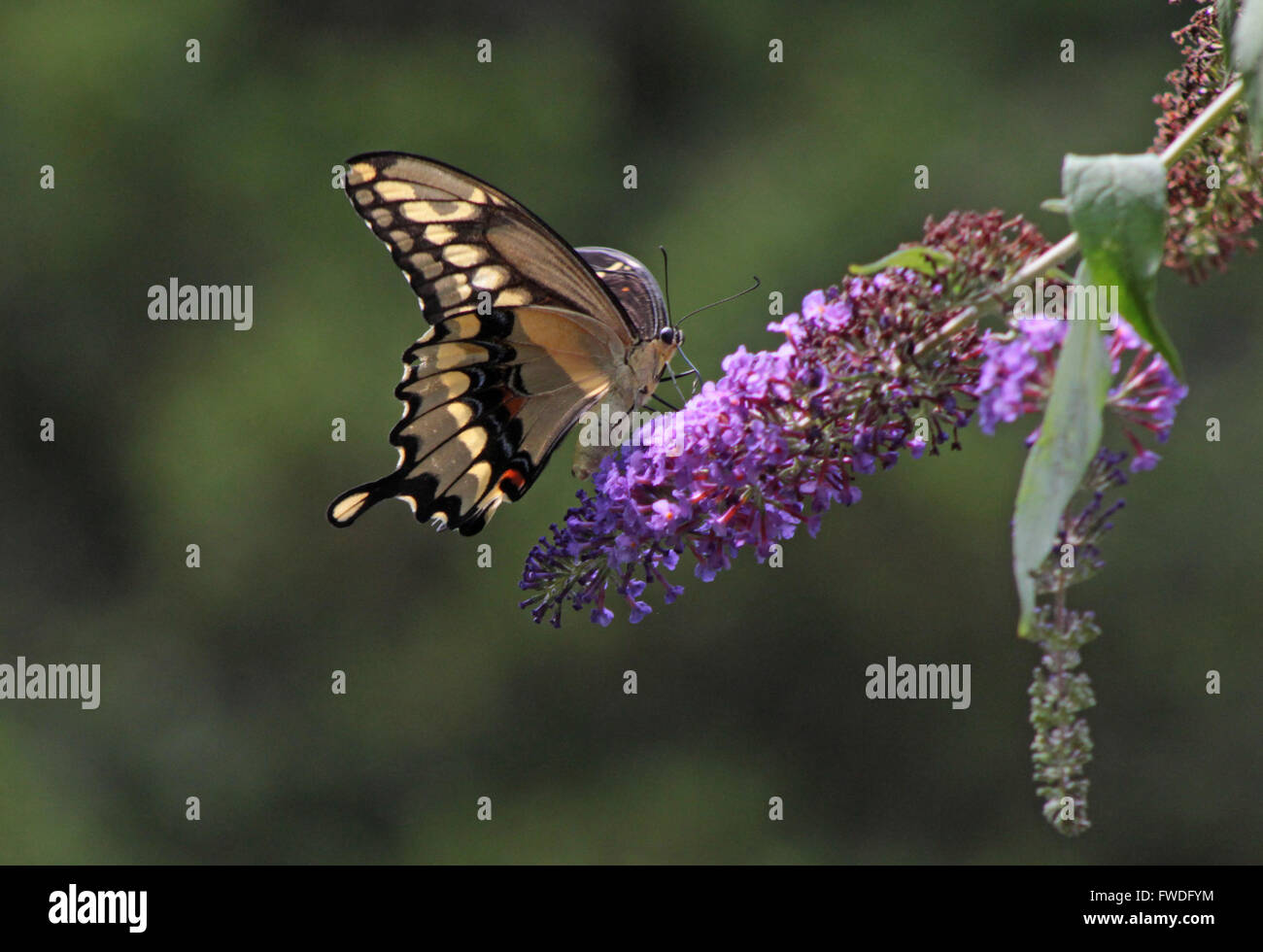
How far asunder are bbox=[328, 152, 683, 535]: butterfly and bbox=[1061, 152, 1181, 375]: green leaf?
3.61 feet

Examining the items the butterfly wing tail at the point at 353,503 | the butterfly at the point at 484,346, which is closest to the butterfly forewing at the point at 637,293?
the butterfly at the point at 484,346

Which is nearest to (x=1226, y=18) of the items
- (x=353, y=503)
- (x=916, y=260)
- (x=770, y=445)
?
(x=916, y=260)

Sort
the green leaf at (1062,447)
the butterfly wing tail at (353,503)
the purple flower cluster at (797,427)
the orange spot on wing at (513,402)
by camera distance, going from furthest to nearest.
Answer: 1. the orange spot on wing at (513,402)
2. the butterfly wing tail at (353,503)
3. the purple flower cluster at (797,427)
4. the green leaf at (1062,447)

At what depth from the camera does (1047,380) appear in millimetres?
1211

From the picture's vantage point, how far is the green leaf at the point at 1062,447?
106 centimetres

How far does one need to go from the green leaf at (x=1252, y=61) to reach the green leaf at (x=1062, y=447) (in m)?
0.19

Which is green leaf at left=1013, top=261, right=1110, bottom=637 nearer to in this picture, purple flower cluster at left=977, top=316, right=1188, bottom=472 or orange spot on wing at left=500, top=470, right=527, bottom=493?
purple flower cluster at left=977, top=316, right=1188, bottom=472

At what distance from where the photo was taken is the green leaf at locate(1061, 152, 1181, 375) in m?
1.07

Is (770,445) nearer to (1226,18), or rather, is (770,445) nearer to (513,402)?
(1226,18)

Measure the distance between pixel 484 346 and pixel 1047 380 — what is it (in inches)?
44.7

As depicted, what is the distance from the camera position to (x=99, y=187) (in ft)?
21.0

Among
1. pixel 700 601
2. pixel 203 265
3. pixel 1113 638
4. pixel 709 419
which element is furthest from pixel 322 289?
pixel 709 419

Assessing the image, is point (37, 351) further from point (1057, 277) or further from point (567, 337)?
point (1057, 277)

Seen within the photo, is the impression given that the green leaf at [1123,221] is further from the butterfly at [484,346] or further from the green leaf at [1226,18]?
the butterfly at [484,346]
